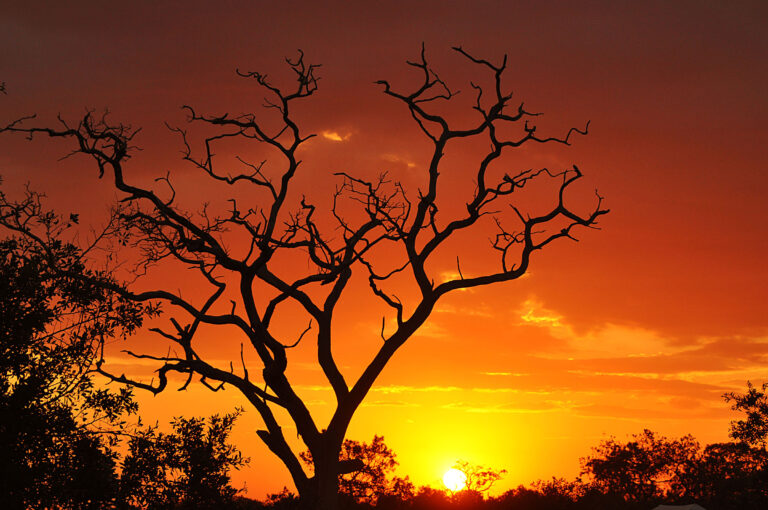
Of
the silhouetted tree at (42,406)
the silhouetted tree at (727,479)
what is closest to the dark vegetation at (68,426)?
the silhouetted tree at (42,406)

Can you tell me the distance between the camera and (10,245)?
1220 cm

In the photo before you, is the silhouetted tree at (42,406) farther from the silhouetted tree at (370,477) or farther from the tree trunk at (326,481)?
the silhouetted tree at (370,477)

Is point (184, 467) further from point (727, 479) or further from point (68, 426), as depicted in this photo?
point (727, 479)

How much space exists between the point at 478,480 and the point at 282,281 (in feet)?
101

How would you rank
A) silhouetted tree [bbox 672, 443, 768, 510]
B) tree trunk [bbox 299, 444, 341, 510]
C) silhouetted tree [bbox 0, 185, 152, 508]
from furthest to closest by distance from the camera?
silhouetted tree [bbox 672, 443, 768, 510] < tree trunk [bbox 299, 444, 341, 510] < silhouetted tree [bbox 0, 185, 152, 508]

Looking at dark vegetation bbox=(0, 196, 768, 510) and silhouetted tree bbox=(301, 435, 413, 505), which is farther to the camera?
silhouetted tree bbox=(301, 435, 413, 505)

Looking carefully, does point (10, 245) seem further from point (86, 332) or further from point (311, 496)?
point (311, 496)

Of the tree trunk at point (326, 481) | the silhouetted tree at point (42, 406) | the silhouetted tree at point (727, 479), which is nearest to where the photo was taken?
the silhouetted tree at point (42, 406)

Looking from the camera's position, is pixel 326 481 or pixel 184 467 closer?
pixel 184 467

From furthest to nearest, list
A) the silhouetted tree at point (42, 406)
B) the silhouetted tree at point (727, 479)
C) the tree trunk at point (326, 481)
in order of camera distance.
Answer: the silhouetted tree at point (727, 479), the tree trunk at point (326, 481), the silhouetted tree at point (42, 406)

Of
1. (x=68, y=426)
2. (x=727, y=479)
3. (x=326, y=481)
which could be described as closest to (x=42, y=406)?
(x=68, y=426)

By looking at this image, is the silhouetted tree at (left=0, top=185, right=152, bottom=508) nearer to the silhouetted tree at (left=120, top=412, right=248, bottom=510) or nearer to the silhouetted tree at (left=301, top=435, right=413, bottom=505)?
the silhouetted tree at (left=120, top=412, right=248, bottom=510)

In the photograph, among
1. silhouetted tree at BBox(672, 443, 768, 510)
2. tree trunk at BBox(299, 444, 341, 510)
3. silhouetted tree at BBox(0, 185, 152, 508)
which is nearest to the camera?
silhouetted tree at BBox(0, 185, 152, 508)

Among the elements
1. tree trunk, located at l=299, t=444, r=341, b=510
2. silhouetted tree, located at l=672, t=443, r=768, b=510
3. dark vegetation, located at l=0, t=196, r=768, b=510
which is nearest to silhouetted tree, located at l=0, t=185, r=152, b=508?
dark vegetation, located at l=0, t=196, r=768, b=510
